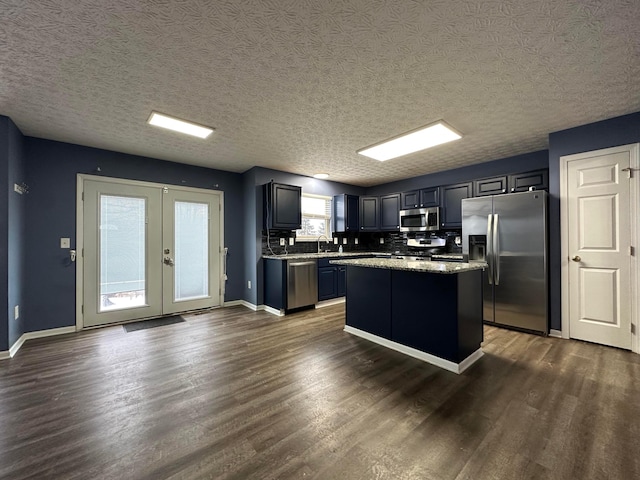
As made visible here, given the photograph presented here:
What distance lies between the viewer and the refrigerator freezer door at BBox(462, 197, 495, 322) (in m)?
3.68

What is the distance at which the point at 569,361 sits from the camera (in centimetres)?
259

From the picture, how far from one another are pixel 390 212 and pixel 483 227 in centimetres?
220

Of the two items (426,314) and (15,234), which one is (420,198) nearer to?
(426,314)

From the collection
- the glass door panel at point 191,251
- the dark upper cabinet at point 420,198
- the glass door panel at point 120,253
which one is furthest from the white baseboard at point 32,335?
the dark upper cabinet at point 420,198

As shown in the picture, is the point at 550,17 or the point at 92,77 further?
the point at 92,77

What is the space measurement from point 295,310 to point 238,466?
10.3 feet

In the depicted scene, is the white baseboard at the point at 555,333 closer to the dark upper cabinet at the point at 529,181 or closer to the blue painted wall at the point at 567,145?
the blue painted wall at the point at 567,145

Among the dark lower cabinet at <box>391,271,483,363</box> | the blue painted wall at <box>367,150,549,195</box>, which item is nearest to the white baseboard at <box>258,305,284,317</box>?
the dark lower cabinet at <box>391,271,483,363</box>

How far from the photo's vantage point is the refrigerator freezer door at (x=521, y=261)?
329cm

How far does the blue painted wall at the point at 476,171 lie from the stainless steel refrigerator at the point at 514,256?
1.03 metres

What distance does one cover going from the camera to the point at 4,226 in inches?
106

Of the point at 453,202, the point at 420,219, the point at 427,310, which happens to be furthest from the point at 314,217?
the point at 427,310

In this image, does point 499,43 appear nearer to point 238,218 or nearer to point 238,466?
point 238,466

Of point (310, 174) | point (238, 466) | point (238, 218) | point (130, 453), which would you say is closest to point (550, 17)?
point (238, 466)
